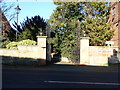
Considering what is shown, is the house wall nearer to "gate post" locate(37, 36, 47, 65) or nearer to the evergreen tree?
"gate post" locate(37, 36, 47, 65)

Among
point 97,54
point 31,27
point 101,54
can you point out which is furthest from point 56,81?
point 31,27

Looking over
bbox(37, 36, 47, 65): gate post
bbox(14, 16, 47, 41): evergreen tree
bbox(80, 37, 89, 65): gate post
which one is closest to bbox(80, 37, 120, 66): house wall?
bbox(80, 37, 89, 65): gate post

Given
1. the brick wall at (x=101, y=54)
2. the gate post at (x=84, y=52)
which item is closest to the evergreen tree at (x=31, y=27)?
the gate post at (x=84, y=52)

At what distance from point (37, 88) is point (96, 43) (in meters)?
15.1

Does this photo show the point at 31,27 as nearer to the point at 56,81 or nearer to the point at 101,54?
the point at 101,54

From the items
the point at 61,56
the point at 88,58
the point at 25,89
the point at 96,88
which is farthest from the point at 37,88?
the point at 61,56

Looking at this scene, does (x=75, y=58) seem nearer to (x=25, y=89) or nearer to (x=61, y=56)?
(x=61, y=56)

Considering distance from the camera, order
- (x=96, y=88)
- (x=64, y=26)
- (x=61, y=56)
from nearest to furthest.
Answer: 1. (x=96, y=88)
2. (x=61, y=56)
3. (x=64, y=26)

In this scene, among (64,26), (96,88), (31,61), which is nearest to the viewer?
(96,88)

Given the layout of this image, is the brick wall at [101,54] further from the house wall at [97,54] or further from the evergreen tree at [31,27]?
the evergreen tree at [31,27]

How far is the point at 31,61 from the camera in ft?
45.9

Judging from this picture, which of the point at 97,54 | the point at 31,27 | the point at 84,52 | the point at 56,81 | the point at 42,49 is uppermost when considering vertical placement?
the point at 31,27

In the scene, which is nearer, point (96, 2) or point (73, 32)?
point (73, 32)

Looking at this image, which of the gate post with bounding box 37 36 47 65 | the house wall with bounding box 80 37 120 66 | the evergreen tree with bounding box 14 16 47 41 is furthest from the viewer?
the evergreen tree with bounding box 14 16 47 41
